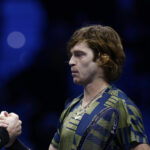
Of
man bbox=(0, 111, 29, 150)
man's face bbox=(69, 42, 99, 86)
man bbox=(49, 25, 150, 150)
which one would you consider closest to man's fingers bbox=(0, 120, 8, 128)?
man bbox=(0, 111, 29, 150)

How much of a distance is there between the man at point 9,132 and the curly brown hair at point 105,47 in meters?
0.51

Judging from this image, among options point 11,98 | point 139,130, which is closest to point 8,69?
point 11,98

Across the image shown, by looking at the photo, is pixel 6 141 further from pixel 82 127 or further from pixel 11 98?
pixel 11 98

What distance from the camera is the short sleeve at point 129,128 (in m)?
1.65

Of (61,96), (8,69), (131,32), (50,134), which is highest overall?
(131,32)

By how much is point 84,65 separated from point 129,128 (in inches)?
15.2

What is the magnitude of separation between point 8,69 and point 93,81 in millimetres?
2196

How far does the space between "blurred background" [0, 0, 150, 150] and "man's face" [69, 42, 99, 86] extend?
1957mm

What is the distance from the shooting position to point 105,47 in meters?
1.82

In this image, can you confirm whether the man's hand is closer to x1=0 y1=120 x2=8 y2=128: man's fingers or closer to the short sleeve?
x1=0 y1=120 x2=8 y2=128: man's fingers

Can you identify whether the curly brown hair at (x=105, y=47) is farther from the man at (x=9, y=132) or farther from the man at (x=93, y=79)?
the man at (x=9, y=132)

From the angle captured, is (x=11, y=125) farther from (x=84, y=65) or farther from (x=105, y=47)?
(x=105, y=47)

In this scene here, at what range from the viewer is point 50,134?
154 inches

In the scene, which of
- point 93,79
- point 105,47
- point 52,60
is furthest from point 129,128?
point 52,60
